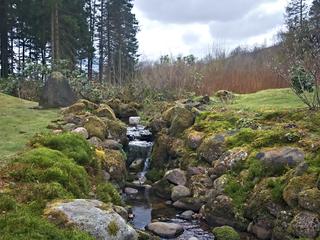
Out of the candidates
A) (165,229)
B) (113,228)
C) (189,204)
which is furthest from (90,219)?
(189,204)

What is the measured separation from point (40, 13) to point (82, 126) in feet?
66.1

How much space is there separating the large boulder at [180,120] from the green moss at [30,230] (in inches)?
308

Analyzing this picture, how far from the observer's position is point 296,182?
7359mm

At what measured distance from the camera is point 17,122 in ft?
38.8

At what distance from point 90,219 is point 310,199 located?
12.0 feet

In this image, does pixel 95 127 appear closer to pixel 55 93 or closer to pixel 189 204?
pixel 189 204

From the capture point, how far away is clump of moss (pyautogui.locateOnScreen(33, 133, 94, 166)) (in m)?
8.31

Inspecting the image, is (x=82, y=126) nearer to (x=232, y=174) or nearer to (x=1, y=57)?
(x=232, y=174)

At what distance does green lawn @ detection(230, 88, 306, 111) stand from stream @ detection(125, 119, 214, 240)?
139 inches

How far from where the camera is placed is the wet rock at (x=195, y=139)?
11391mm

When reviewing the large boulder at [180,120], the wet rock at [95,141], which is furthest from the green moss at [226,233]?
the large boulder at [180,120]

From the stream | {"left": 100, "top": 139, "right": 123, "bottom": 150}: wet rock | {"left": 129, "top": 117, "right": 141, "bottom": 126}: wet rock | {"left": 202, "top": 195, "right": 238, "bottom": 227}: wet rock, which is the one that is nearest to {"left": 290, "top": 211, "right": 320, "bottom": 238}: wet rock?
{"left": 202, "top": 195, "right": 238, "bottom": 227}: wet rock

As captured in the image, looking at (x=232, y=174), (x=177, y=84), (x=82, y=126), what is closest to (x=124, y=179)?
(x=82, y=126)

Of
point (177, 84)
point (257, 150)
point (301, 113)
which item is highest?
point (177, 84)
